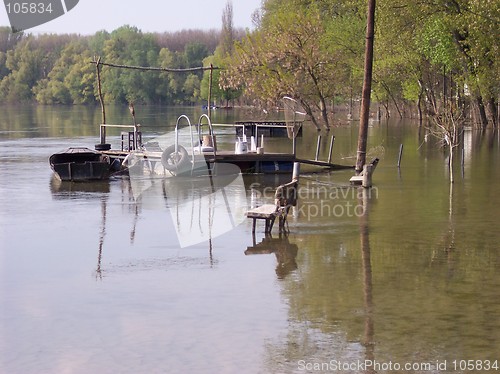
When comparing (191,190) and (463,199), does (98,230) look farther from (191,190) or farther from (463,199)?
(463,199)

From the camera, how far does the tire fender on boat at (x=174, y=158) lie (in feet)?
101

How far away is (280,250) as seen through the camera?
1719 centimetres

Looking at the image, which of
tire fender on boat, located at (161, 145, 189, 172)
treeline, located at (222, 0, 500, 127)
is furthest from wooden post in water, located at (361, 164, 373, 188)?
treeline, located at (222, 0, 500, 127)

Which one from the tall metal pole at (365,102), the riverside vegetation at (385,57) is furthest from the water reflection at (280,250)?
the riverside vegetation at (385,57)

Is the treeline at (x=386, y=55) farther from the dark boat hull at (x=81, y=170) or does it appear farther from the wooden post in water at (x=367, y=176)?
the dark boat hull at (x=81, y=170)

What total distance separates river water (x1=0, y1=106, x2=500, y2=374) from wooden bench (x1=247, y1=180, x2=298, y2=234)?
43 centimetres

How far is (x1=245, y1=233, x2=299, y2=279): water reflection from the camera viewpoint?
Result: 15633 mm

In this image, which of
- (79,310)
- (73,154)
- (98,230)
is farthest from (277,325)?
(73,154)

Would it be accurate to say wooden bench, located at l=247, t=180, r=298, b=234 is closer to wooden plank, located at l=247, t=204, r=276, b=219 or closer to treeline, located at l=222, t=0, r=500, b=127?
wooden plank, located at l=247, t=204, r=276, b=219

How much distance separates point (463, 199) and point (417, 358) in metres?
14.4

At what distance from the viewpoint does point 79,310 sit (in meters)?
12.8

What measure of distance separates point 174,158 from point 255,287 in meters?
17.2

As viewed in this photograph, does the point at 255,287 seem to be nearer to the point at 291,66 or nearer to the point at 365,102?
the point at 365,102

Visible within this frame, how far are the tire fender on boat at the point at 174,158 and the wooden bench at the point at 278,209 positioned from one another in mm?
11996
